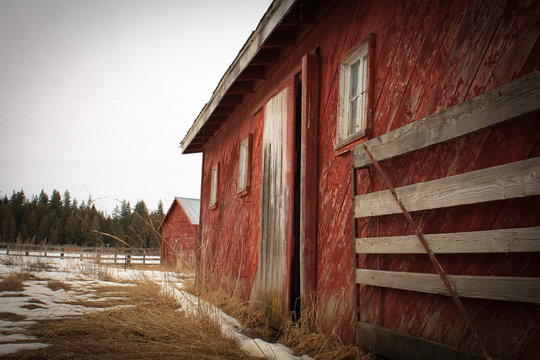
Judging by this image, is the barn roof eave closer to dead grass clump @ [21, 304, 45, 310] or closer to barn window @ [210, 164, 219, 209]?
barn window @ [210, 164, 219, 209]

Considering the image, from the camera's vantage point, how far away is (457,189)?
89.3 inches

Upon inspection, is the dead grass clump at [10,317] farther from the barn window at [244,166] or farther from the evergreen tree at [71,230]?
the evergreen tree at [71,230]

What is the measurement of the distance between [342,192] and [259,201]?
2.43 m

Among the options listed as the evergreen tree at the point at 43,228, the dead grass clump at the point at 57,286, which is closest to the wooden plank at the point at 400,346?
the dead grass clump at the point at 57,286

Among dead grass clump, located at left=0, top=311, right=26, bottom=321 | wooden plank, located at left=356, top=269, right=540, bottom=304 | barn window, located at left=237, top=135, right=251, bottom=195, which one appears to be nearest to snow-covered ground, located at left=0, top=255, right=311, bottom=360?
dead grass clump, located at left=0, top=311, right=26, bottom=321

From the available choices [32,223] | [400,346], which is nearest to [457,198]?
[400,346]

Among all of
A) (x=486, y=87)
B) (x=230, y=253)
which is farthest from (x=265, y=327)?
(x=486, y=87)

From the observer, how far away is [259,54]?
5.77 meters

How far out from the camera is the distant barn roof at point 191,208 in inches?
871

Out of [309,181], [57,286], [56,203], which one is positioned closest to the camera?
[309,181]

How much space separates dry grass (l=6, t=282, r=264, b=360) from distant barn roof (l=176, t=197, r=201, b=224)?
58.4 feet

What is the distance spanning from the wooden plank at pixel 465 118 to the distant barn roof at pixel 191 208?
64.5ft

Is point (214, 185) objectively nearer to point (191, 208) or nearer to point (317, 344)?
point (317, 344)

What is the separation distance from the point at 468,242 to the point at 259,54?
4.53 meters
